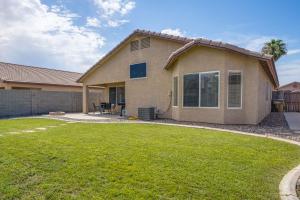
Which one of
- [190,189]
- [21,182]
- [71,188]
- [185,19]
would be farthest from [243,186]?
[185,19]

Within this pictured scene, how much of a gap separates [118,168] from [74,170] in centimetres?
93

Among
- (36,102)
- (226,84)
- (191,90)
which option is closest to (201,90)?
(191,90)

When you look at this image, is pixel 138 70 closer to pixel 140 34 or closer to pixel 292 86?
pixel 140 34

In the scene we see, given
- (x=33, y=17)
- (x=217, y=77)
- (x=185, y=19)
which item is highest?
(x=33, y=17)

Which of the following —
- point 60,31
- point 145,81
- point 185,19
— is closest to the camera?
point 185,19

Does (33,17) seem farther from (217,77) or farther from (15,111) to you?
(217,77)

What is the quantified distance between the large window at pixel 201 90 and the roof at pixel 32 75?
16.6 m

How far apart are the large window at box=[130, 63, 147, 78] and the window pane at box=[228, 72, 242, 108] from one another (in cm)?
659

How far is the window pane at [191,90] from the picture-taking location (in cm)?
1292

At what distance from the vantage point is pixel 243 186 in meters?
4.11

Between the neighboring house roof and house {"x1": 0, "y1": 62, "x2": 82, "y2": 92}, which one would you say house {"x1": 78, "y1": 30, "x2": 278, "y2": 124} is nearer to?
the neighboring house roof

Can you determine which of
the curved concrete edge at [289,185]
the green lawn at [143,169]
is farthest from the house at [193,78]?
the curved concrete edge at [289,185]

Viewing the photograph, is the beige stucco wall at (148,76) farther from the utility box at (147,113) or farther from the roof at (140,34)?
the utility box at (147,113)

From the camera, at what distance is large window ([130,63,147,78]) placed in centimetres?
1670
